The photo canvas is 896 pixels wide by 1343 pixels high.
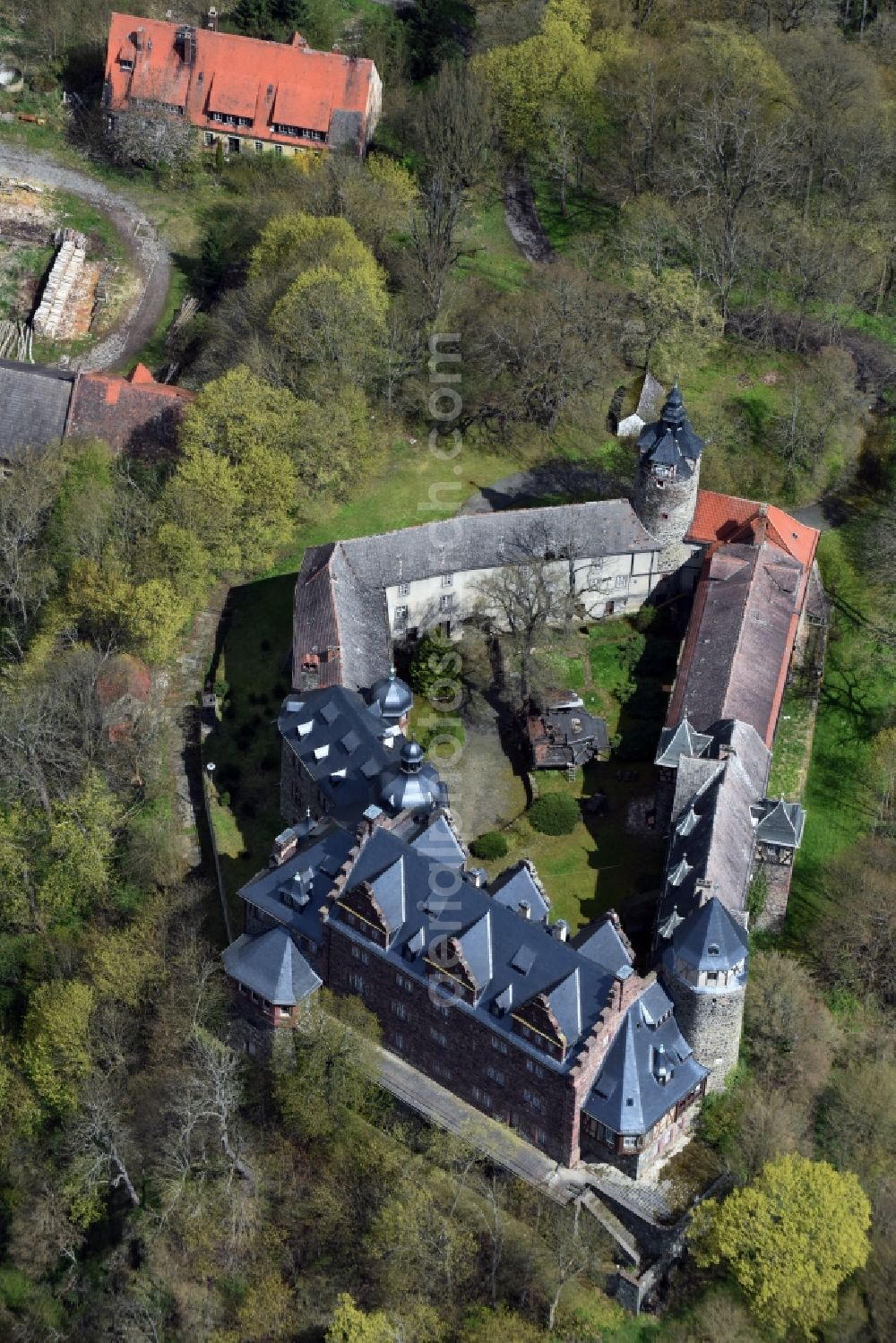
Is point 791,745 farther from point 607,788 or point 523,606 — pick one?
point 523,606

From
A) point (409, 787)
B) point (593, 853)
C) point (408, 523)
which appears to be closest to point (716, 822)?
point (593, 853)

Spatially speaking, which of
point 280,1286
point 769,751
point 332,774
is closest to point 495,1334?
point 280,1286

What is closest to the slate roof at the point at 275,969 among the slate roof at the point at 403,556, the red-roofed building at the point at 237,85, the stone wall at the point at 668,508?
the slate roof at the point at 403,556

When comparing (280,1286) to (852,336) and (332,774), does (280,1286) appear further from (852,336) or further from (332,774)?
(852,336)

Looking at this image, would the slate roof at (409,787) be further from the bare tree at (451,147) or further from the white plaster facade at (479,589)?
the bare tree at (451,147)

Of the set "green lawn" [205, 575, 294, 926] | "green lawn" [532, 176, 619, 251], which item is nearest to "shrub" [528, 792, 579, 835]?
"green lawn" [205, 575, 294, 926]

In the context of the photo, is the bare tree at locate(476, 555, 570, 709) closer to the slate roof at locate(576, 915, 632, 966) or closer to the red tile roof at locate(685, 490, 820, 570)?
the red tile roof at locate(685, 490, 820, 570)
